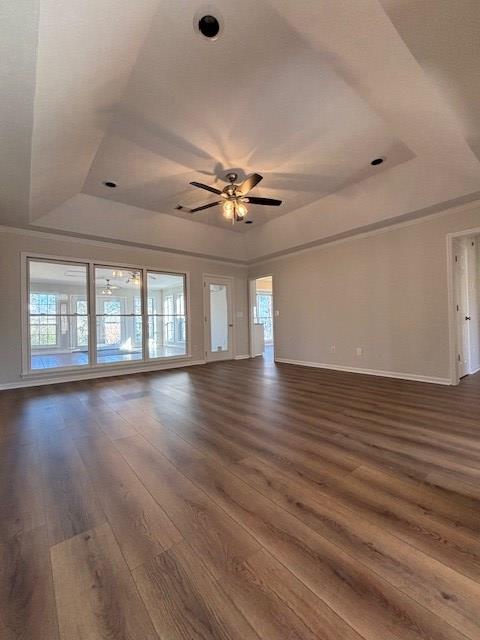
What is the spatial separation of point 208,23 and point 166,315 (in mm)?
5129

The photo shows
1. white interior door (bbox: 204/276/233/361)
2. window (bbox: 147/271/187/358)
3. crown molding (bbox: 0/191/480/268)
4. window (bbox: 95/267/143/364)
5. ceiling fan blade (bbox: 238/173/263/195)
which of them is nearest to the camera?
ceiling fan blade (bbox: 238/173/263/195)

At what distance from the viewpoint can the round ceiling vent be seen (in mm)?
1817

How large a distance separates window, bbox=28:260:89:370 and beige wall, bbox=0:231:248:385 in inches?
7.6

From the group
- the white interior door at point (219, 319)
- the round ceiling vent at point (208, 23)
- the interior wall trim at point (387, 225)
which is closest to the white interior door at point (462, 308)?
the interior wall trim at point (387, 225)

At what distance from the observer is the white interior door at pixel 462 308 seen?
4.21 m

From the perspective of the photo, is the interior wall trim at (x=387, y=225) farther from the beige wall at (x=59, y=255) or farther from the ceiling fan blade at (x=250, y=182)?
the ceiling fan blade at (x=250, y=182)

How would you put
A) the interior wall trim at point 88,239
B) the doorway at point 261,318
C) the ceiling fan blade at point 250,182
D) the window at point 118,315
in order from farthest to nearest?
the doorway at point 261,318 → the window at point 118,315 → the interior wall trim at point 88,239 → the ceiling fan blade at point 250,182

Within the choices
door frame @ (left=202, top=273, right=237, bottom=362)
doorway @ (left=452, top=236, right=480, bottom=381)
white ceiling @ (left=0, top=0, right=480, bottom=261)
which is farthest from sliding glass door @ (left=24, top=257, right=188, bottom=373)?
doorway @ (left=452, top=236, right=480, bottom=381)

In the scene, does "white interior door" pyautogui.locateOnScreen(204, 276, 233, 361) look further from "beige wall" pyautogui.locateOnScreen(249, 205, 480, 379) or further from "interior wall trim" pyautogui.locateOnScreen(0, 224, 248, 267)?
"beige wall" pyautogui.locateOnScreen(249, 205, 480, 379)

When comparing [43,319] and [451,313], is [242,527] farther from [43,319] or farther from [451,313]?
[43,319]

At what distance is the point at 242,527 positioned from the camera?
1.32m

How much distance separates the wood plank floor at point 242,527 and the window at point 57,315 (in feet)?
7.96

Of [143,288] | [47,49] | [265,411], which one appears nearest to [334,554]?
[265,411]

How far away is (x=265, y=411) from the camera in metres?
3.02
